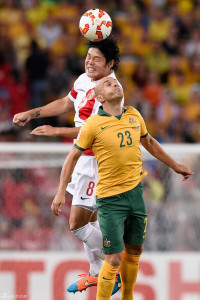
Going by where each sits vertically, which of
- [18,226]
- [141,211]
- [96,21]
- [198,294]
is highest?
[96,21]

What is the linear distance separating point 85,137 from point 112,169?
32 cm

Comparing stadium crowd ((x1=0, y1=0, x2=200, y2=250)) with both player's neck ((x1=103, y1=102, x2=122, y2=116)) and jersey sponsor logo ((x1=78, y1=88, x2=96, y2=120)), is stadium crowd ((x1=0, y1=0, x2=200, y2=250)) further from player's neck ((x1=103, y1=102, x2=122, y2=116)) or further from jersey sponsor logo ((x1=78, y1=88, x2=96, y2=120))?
player's neck ((x1=103, y1=102, x2=122, y2=116))

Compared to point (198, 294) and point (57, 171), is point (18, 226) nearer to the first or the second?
point (57, 171)

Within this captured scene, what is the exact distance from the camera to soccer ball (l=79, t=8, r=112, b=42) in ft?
18.2

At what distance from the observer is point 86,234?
19.0 feet

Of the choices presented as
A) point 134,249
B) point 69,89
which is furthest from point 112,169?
point 69,89

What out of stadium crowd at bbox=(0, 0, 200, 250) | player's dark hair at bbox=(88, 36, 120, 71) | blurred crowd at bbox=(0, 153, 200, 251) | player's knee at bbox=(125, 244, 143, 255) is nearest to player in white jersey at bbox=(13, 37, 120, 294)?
player's dark hair at bbox=(88, 36, 120, 71)

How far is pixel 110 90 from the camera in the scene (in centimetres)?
533

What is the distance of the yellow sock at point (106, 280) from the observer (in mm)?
5445

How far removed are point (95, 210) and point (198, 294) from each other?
77.8 inches

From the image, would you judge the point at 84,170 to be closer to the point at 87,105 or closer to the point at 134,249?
the point at 87,105

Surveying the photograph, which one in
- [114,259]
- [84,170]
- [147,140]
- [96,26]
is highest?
[96,26]

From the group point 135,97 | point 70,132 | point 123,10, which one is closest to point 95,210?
point 70,132

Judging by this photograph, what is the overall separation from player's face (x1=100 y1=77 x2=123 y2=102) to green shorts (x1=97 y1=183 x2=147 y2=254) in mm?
717
